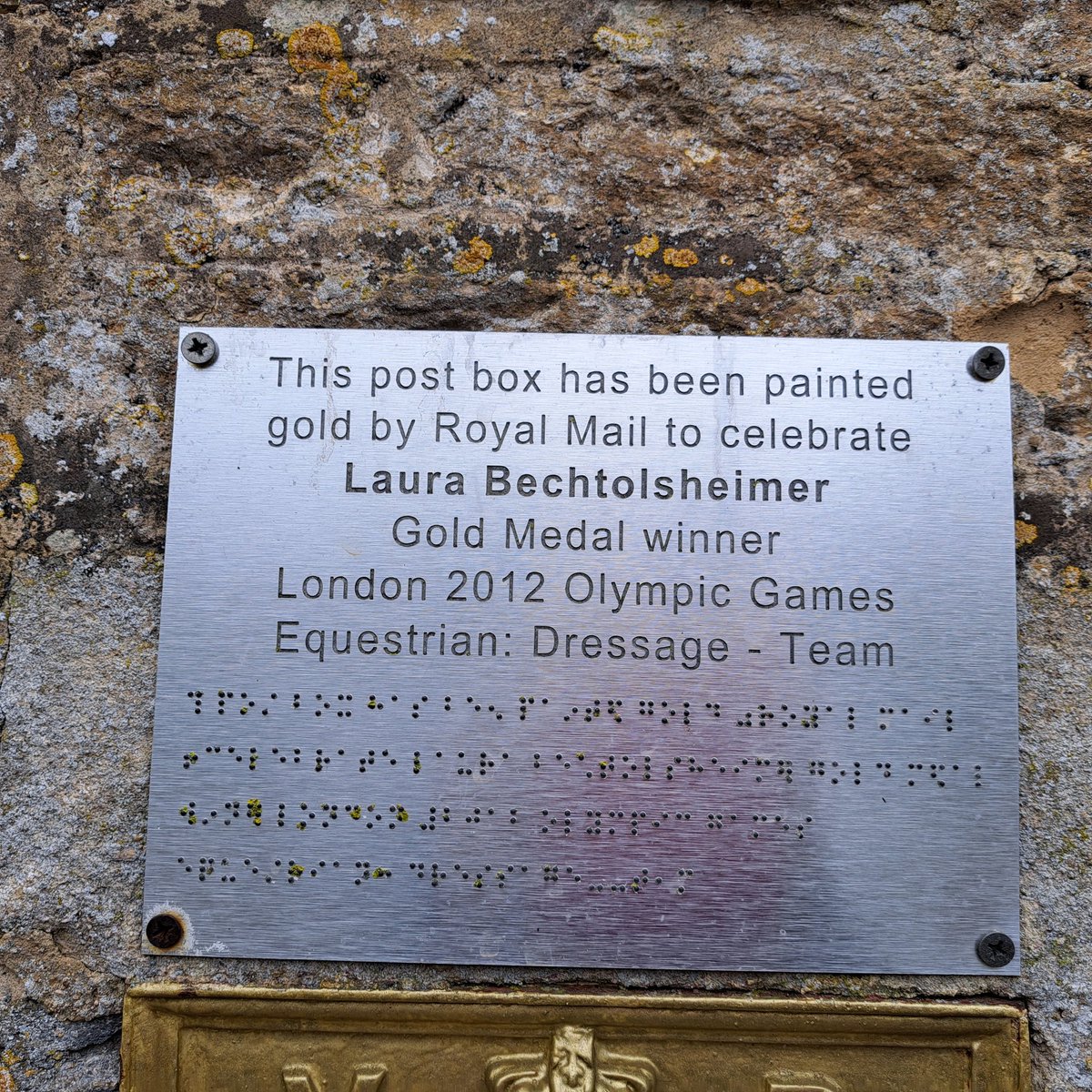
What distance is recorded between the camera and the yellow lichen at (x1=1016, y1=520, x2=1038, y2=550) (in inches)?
62.6

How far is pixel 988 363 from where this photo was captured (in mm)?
1606

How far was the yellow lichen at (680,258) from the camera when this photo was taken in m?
1.64

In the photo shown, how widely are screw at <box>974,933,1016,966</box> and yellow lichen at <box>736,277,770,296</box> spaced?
124 cm

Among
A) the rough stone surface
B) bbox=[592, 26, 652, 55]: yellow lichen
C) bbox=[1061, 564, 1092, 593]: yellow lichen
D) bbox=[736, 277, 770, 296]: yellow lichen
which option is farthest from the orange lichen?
bbox=[1061, 564, 1092, 593]: yellow lichen

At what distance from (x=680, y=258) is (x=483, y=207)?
40 centimetres

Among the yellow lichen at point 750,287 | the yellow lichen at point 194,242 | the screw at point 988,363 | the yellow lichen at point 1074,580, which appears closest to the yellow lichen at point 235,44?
the yellow lichen at point 194,242

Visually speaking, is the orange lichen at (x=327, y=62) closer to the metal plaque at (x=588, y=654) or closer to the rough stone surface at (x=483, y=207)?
the rough stone surface at (x=483, y=207)

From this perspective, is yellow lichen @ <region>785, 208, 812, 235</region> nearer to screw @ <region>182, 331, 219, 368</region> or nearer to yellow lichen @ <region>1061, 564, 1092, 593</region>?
yellow lichen @ <region>1061, 564, 1092, 593</region>

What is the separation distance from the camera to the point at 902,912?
1.49 m

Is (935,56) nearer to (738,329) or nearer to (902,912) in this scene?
(738,329)

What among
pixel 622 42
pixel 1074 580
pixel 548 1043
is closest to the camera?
pixel 548 1043

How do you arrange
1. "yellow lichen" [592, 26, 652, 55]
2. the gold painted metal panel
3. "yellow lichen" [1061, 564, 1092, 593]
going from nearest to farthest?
the gold painted metal panel
"yellow lichen" [1061, 564, 1092, 593]
"yellow lichen" [592, 26, 652, 55]

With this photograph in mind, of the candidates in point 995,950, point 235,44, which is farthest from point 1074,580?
point 235,44

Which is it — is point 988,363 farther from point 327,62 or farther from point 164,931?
point 164,931
